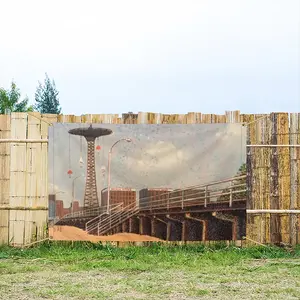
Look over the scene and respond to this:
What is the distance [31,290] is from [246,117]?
15.0 ft

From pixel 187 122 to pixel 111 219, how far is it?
1835 millimetres

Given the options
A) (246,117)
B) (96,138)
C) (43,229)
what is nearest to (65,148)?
(96,138)

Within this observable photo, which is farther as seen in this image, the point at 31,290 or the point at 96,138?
the point at 96,138

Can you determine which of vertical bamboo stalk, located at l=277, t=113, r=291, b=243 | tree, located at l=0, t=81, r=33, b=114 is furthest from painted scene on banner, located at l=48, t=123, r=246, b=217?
tree, located at l=0, t=81, r=33, b=114

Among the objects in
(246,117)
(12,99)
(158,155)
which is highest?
(12,99)

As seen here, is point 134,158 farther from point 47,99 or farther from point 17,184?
point 47,99

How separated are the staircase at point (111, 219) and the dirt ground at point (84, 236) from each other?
3.6 inches

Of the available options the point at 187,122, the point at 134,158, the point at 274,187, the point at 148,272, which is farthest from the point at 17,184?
the point at 274,187

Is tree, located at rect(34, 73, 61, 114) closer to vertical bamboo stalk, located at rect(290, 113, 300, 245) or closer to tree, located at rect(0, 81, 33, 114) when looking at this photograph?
tree, located at rect(0, 81, 33, 114)

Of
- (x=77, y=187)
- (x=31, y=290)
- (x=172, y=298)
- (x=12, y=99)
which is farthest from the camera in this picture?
(x=12, y=99)

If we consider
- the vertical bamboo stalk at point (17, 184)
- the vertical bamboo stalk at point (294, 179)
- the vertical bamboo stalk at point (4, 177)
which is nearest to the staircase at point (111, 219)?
the vertical bamboo stalk at point (17, 184)

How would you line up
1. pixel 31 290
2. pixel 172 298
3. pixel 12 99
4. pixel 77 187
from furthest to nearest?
1. pixel 12 99
2. pixel 77 187
3. pixel 31 290
4. pixel 172 298

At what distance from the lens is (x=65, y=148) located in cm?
956

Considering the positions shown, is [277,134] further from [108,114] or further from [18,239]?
[18,239]
